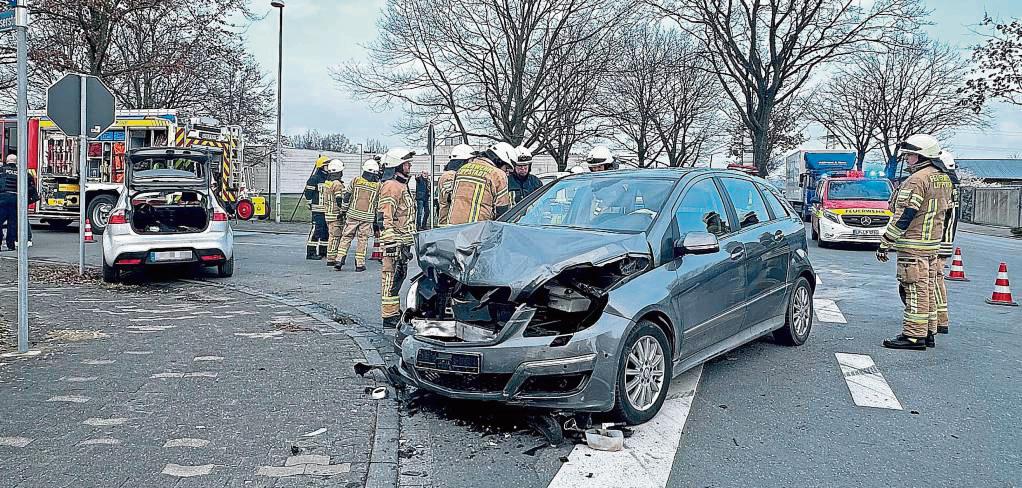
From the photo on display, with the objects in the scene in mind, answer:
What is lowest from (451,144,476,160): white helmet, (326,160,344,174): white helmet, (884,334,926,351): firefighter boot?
(884,334,926,351): firefighter boot

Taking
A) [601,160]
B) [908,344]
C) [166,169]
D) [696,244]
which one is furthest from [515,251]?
[166,169]

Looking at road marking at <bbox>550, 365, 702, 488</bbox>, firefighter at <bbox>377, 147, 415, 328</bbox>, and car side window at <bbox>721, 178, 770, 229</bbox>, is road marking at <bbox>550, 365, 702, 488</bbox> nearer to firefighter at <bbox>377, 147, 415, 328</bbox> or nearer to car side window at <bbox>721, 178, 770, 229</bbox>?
car side window at <bbox>721, 178, 770, 229</bbox>

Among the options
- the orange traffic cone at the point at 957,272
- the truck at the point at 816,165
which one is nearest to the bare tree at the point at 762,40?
the truck at the point at 816,165

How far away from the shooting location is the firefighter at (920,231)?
7230mm

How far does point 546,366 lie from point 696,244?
4.55 feet

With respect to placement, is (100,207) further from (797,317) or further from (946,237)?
(946,237)

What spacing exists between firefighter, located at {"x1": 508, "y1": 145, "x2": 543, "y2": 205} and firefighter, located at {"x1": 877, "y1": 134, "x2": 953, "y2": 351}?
3.51 metres

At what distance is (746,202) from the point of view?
22.0 feet

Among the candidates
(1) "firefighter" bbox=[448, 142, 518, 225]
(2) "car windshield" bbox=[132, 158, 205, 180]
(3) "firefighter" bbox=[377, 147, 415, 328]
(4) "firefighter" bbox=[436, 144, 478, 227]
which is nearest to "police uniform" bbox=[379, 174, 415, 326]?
(3) "firefighter" bbox=[377, 147, 415, 328]

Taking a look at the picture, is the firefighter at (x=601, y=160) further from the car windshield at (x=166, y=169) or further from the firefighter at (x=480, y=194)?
the car windshield at (x=166, y=169)

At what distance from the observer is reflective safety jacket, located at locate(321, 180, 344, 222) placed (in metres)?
13.8

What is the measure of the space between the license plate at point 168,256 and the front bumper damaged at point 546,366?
7405 mm

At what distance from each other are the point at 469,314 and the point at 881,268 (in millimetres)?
11148

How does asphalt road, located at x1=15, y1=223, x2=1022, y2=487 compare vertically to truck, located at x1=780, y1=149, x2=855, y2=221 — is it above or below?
below
